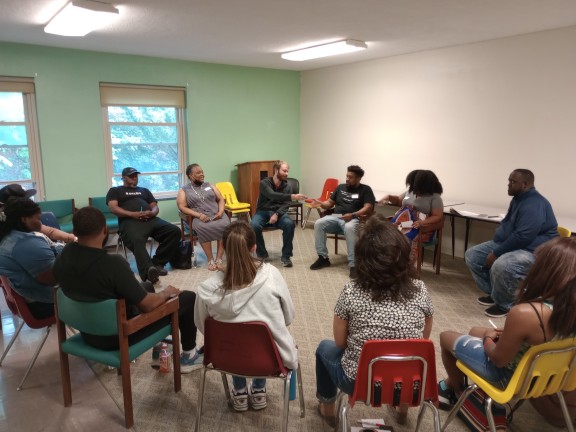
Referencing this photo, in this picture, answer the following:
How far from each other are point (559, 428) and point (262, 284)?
1.70m

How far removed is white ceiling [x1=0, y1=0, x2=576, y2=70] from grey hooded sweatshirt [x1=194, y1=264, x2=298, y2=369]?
2278mm

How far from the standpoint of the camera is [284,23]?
3891 millimetres

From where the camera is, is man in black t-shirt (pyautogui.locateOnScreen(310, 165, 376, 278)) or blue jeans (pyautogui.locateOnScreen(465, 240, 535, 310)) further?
man in black t-shirt (pyautogui.locateOnScreen(310, 165, 376, 278))

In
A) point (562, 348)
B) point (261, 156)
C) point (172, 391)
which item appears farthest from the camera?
point (261, 156)

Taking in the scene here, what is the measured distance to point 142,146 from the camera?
6.00 metres

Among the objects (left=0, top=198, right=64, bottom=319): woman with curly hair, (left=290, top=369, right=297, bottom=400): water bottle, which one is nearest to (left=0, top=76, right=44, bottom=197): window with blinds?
(left=0, top=198, right=64, bottom=319): woman with curly hair

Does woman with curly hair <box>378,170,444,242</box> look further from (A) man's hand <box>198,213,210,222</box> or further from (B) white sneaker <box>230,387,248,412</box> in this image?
(B) white sneaker <box>230,387,248,412</box>

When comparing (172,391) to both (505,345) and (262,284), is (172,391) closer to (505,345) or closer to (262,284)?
(262,284)

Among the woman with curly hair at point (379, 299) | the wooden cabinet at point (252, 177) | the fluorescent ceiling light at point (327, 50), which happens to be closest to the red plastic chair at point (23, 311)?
the woman with curly hair at point (379, 299)

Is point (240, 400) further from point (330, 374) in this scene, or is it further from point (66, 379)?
point (66, 379)

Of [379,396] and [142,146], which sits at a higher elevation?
[142,146]

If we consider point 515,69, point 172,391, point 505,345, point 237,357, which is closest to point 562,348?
point 505,345

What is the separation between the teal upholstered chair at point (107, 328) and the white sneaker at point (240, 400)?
1.68 ft

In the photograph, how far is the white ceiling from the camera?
11.0 ft
